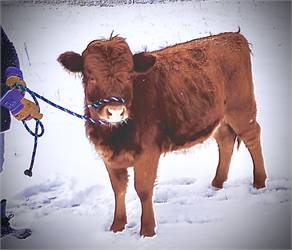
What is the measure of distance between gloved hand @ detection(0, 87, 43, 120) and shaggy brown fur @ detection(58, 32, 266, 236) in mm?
225

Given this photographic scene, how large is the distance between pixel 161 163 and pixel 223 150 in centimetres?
26

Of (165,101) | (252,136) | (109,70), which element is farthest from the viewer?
(252,136)

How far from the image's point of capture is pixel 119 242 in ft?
6.14

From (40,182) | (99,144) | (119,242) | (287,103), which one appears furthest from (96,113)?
(287,103)

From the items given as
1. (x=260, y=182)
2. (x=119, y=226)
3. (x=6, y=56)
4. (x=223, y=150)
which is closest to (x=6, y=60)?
(x=6, y=56)

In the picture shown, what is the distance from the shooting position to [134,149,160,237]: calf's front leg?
5.92ft

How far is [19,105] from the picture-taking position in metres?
1.84

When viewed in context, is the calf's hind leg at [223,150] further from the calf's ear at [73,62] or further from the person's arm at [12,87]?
the person's arm at [12,87]

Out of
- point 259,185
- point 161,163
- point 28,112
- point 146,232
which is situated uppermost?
point 28,112

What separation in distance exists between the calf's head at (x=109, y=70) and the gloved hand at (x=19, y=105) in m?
0.23

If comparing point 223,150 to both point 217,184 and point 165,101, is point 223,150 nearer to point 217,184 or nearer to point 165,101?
point 217,184

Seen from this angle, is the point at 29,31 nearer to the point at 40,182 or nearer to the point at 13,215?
the point at 40,182

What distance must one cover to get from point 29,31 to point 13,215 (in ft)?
2.46

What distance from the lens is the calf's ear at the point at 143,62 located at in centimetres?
176
